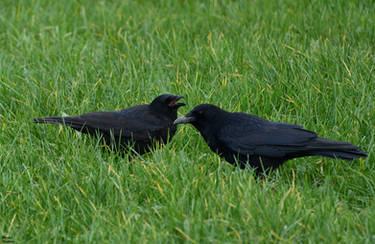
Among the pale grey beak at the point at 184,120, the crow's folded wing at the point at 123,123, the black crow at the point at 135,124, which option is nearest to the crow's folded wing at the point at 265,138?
the pale grey beak at the point at 184,120

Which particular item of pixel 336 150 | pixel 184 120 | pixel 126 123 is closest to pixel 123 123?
pixel 126 123

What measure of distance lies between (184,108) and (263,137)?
46.3 inches

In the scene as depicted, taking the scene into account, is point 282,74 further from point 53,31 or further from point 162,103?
point 53,31

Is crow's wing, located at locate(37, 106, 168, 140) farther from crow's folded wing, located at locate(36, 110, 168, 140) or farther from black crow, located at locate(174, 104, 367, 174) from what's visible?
black crow, located at locate(174, 104, 367, 174)

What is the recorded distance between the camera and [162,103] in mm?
4922

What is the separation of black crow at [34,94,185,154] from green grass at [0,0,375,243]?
14 centimetres

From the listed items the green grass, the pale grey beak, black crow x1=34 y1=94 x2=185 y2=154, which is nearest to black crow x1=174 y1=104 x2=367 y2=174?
the pale grey beak

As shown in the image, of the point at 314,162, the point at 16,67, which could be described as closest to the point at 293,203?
the point at 314,162

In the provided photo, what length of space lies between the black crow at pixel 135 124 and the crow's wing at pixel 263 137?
0.59 metres

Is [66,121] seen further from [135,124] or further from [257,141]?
[257,141]

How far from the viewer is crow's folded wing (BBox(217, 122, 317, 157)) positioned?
409 centimetres

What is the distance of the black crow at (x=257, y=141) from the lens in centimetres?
396

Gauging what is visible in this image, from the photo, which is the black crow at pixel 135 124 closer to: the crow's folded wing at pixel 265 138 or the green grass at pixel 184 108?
the green grass at pixel 184 108

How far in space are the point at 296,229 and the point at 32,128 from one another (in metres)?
2.61
